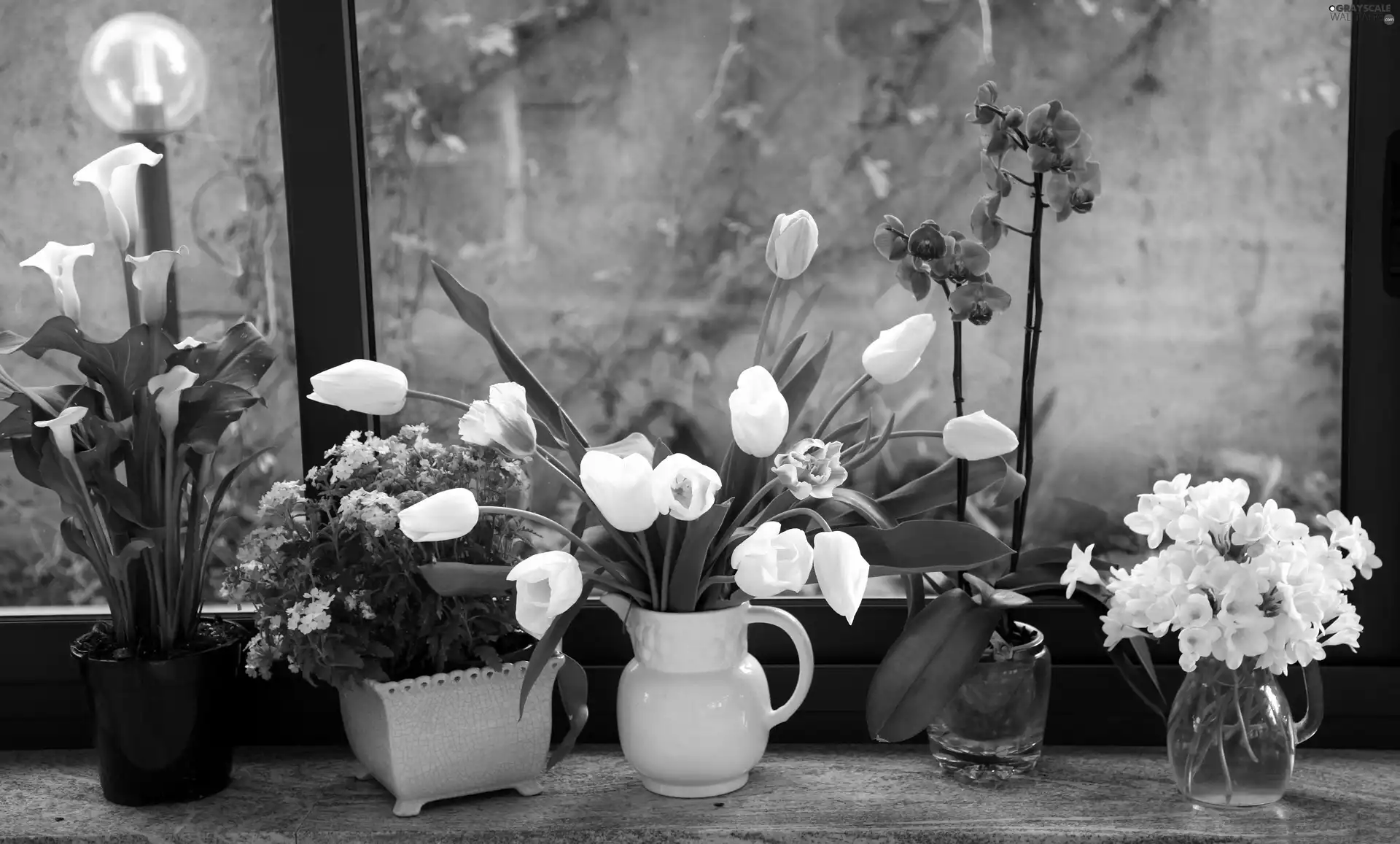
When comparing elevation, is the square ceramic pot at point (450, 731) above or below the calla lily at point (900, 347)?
below

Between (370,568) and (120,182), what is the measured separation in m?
0.40

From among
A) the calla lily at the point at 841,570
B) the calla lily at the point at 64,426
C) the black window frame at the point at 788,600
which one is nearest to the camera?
the calla lily at the point at 841,570

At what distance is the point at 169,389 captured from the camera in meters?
0.99

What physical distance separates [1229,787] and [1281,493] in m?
0.34

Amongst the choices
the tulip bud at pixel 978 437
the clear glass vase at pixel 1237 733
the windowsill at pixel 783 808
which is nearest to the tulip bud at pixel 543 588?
the windowsill at pixel 783 808

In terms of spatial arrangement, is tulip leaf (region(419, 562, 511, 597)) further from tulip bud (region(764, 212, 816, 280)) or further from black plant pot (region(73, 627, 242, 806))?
tulip bud (region(764, 212, 816, 280))

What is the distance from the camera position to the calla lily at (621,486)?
2.84ft

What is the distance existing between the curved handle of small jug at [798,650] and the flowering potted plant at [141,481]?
1.60 feet

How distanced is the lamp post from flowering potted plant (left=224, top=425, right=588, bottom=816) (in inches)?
12.6

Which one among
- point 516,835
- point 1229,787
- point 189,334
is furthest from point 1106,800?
point 189,334

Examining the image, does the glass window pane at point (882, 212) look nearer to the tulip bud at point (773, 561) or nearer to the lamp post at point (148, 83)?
the lamp post at point (148, 83)

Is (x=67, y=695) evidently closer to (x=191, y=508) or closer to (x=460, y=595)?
(x=191, y=508)

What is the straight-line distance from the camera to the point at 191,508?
1.06 metres

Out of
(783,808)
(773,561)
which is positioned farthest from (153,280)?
(783,808)
